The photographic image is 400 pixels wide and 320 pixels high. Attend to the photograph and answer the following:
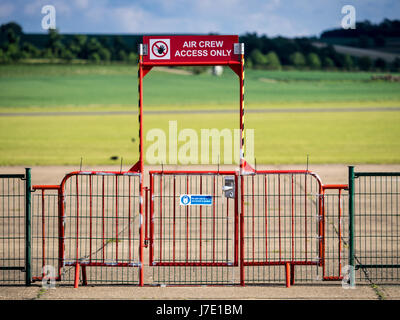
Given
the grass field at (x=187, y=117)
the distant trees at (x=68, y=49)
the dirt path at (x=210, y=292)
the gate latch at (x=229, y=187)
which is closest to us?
the dirt path at (x=210, y=292)

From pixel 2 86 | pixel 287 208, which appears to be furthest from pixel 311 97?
pixel 287 208

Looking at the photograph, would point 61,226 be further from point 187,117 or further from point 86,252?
point 187,117

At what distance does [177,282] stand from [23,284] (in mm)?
2017

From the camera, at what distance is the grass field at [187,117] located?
82.9ft

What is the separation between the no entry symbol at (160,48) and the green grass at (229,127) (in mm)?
14217

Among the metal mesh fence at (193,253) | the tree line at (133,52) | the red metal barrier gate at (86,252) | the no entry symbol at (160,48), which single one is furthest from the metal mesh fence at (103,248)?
the tree line at (133,52)

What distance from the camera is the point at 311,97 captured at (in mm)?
72312

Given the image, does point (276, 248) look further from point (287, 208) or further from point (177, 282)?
point (287, 208)

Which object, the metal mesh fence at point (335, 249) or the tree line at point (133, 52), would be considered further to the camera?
the tree line at point (133, 52)

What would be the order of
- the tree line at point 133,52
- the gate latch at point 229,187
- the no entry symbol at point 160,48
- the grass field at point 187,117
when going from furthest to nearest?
the tree line at point 133,52 → the grass field at point 187,117 → the gate latch at point 229,187 → the no entry symbol at point 160,48

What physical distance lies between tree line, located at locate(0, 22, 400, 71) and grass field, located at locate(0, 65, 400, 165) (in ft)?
17.6

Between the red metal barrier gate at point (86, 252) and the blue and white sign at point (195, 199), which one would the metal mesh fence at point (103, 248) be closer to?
the red metal barrier gate at point (86, 252)

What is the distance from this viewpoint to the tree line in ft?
326

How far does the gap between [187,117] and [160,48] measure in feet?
126
